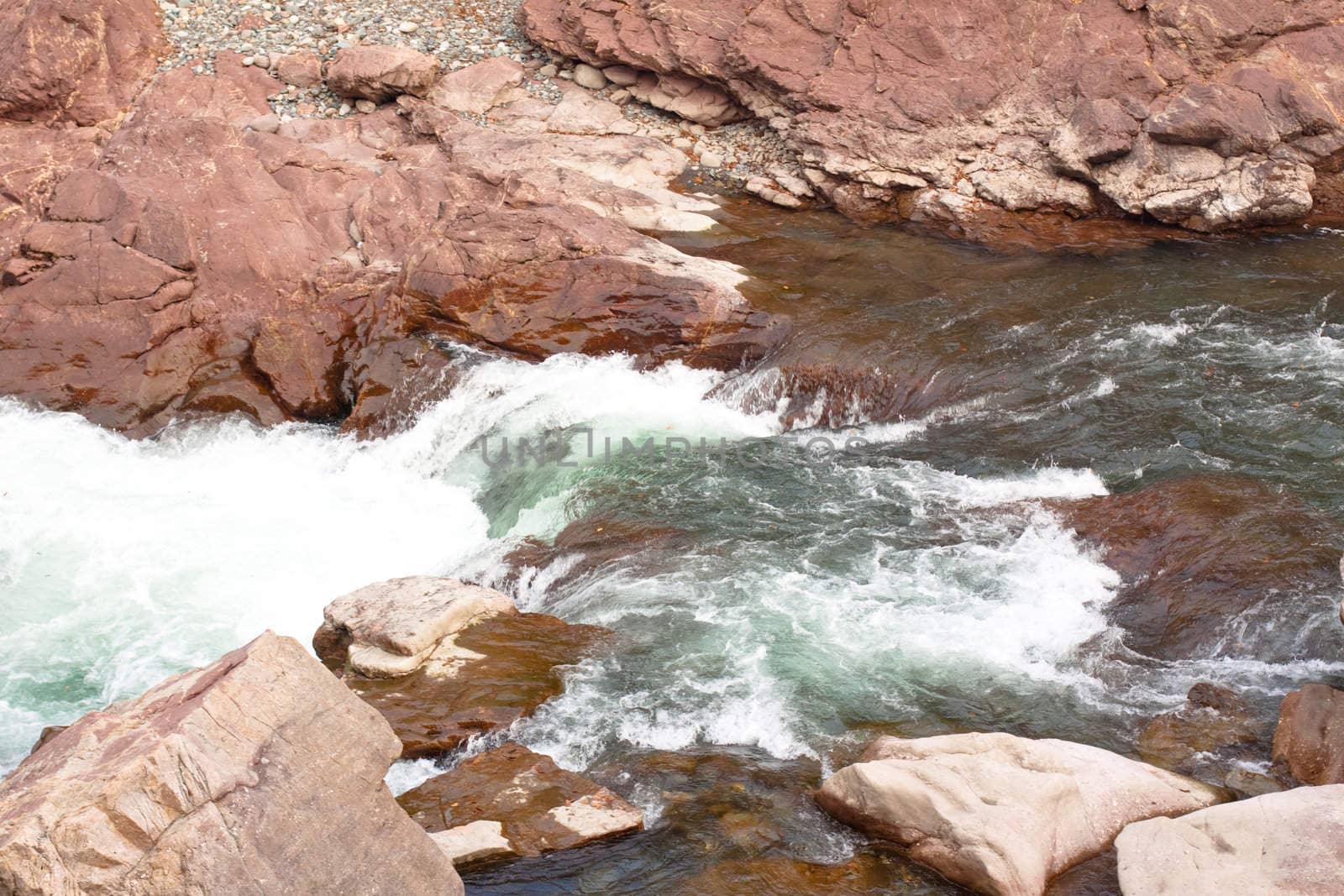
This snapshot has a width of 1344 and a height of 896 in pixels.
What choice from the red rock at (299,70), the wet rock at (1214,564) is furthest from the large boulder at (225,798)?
the red rock at (299,70)

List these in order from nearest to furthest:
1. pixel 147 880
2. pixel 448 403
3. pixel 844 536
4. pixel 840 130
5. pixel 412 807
A: pixel 147 880, pixel 412 807, pixel 844 536, pixel 448 403, pixel 840 130

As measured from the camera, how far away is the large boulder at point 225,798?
4.12 m

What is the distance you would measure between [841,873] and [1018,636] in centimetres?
242

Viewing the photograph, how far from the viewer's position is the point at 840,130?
46.8 ft

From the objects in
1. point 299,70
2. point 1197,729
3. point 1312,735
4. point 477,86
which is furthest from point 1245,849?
point 299,70

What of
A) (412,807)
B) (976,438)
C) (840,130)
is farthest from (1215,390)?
(412,807)

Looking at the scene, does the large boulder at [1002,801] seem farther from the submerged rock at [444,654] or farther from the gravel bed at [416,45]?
the gravel bed at [416,45]

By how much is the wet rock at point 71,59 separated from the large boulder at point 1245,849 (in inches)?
577

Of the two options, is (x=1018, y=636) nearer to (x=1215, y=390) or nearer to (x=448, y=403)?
(x=1215, y=390)

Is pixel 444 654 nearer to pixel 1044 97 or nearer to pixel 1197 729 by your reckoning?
pixel 1197 729

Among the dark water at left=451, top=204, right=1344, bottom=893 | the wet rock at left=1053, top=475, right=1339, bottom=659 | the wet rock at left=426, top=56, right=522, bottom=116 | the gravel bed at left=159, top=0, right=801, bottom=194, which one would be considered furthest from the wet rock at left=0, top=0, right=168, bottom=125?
the wet rock at left=1053, top=475, right=1339, bottom=659

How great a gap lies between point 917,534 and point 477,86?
1051cm

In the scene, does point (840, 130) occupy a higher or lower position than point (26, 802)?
higher

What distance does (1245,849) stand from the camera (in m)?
5.03
